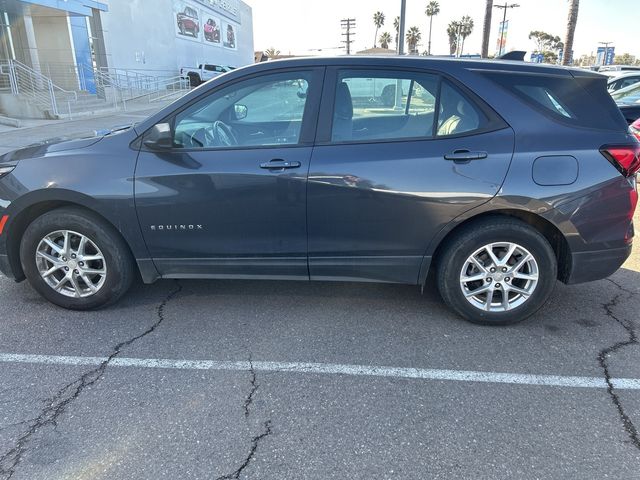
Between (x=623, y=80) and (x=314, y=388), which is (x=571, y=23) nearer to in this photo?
(x=623, y=80)

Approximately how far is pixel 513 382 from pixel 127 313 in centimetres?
269

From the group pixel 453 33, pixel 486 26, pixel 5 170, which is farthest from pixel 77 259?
pixel 453 33

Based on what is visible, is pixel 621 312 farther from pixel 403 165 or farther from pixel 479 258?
pixel 403 165

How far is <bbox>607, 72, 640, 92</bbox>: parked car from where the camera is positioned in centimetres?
1262

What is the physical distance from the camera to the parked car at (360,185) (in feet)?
10.2

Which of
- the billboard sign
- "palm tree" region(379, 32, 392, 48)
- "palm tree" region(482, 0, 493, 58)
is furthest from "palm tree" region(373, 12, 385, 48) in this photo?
"palm tree" region(482, 0, 493, 58)

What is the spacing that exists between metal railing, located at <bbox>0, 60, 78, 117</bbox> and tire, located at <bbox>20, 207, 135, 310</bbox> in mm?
15487

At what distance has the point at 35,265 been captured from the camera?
140 inches

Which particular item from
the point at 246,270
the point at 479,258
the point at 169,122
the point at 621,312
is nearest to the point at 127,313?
the point at 246,270

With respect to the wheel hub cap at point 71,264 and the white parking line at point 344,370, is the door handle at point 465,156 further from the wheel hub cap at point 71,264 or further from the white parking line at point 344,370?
the wheel hub cap at point 71,264

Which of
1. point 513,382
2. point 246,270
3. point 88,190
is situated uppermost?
point 88,190

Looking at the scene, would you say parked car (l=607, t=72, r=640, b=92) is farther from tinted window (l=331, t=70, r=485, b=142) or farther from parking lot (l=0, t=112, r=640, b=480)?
tinted window (l=331, t=70, r=485, b=142)

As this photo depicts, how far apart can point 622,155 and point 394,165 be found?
1.44m

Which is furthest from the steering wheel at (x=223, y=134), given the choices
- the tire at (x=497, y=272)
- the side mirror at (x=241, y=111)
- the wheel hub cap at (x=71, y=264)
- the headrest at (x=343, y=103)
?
the tire at (x=497, y=272)
